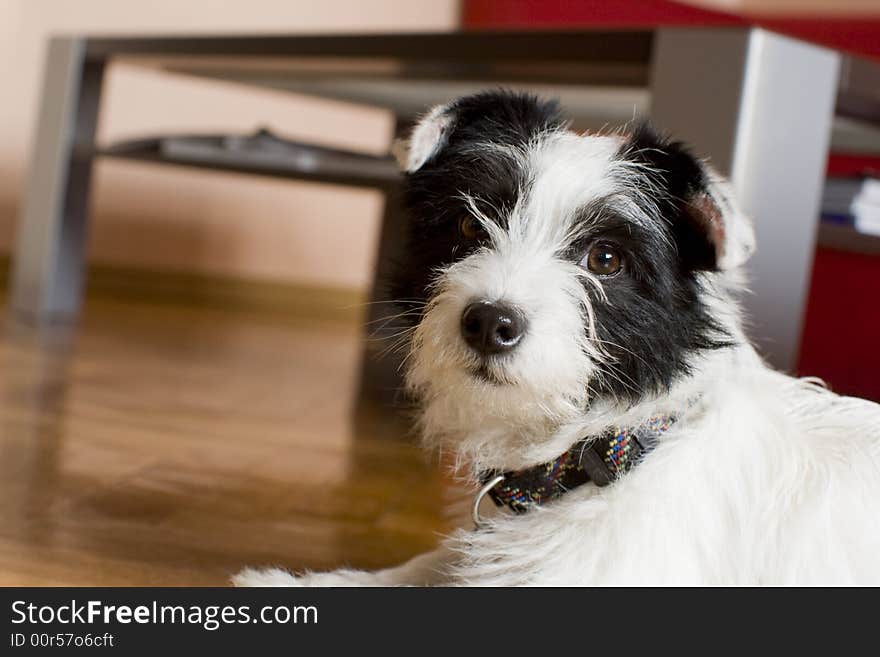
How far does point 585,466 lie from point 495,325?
0.63ft

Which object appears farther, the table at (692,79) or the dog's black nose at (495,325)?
the table at (692,79)

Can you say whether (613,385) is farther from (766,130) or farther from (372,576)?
(766,130)

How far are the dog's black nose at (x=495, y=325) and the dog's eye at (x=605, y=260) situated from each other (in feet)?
0.42

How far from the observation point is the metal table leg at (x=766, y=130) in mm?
1687

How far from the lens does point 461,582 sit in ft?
3.78

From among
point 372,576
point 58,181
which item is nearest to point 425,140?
point 372,576

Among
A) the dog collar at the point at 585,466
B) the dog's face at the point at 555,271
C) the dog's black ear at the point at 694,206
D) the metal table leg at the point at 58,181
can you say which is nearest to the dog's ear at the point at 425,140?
the dog's face at the point at 555,271

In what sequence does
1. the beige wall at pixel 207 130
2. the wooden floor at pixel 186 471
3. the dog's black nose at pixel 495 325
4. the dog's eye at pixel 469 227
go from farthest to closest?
the beige wall at pixel 207 130 < the wooden floor at pixel 186 471 < the dog's eye at pixel 469 227 < the dog's black nose at pixel 495 325

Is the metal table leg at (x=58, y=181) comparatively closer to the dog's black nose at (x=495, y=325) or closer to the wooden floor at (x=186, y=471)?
the wooden floor at (x=186, y=471)

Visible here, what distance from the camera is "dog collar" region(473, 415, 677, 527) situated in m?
1.09

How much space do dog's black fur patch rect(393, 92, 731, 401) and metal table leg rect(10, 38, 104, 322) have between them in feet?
8.45

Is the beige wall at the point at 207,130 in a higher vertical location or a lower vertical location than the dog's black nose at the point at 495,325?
higher

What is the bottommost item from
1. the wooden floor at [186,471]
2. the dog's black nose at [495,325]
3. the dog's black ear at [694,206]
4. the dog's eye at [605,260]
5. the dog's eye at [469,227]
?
the wooden floor at [186,471]
